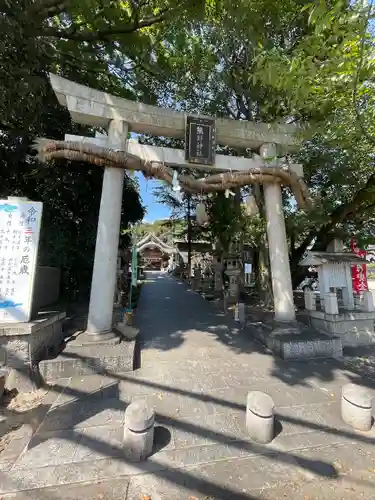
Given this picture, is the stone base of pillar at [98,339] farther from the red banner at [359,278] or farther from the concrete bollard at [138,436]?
the red banner at [359,278]

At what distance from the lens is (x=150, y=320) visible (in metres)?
8.64

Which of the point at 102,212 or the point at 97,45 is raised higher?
the point at 97,45

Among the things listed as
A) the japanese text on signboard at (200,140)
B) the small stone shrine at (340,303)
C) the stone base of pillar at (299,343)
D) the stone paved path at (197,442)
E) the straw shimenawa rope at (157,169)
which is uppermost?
the japanese text on signboard at (200,140)

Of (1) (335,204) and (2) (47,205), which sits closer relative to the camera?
(2) (47,205)

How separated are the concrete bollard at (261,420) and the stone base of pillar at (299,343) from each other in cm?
248

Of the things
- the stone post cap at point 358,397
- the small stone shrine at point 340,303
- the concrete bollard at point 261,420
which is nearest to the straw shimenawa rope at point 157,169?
the small stone shrine at point 340,303

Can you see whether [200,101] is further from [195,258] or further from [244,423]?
[195,258]

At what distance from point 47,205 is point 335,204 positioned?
1017 cm

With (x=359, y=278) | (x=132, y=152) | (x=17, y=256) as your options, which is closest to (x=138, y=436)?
(x=17, y=256)

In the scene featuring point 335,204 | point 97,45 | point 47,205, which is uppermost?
point 97,45

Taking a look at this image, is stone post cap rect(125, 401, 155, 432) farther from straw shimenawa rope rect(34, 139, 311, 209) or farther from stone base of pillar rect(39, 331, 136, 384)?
straw shimenawa rope rect(34, 139, 311, 209)

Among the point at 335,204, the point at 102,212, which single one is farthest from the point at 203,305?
the point at 102,212

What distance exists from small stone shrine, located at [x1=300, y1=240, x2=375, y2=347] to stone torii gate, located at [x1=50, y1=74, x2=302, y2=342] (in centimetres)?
177

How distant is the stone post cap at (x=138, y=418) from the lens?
2.75 metres
